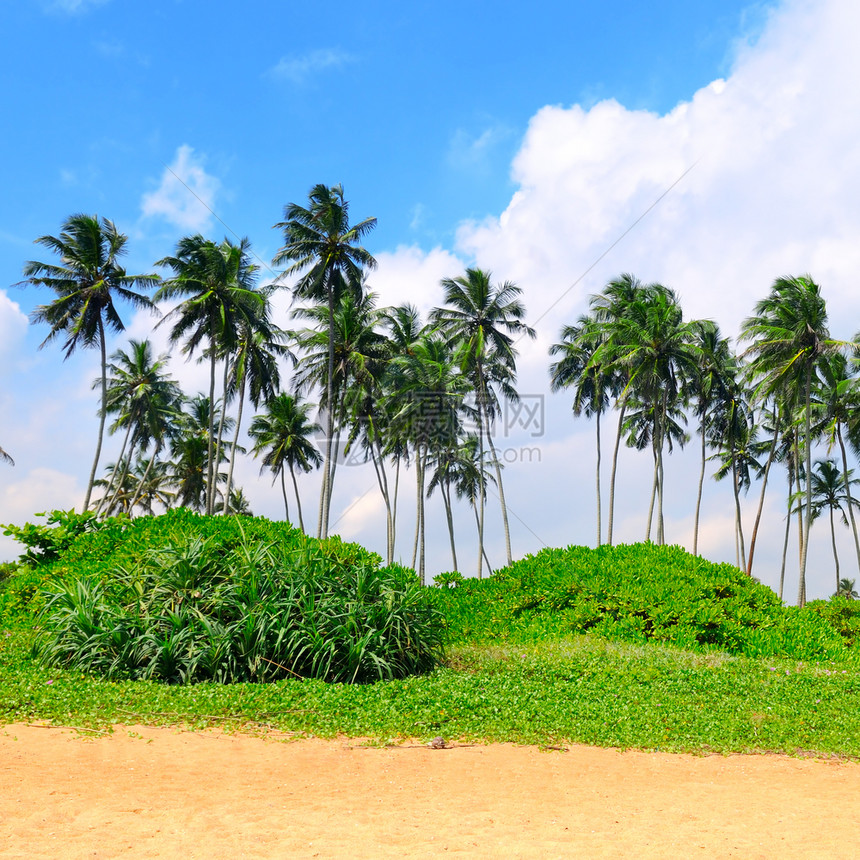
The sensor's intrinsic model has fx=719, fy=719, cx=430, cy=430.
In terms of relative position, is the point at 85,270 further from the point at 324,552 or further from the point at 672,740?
the point at 672,740

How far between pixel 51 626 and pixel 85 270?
27.8 meters

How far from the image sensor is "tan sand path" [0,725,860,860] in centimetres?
430

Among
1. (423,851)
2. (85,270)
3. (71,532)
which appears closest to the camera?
(423,851)

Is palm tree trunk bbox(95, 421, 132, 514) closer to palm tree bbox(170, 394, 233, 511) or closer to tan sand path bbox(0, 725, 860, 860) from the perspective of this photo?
palm tree bbox(170, 394, 233, 511)

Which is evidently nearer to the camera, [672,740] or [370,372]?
[672,740]

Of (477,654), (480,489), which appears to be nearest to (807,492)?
(480,489)

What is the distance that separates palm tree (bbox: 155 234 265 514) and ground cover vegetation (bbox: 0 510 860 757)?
18.6 metres

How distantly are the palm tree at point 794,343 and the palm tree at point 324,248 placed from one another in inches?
697

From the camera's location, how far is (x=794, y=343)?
1205 inches

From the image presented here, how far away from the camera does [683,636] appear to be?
12.9 m

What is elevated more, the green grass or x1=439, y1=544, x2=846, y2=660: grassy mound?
x1=439, y1=544, x2=846, y2=660: grassy mound

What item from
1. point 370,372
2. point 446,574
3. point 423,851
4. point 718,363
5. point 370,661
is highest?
point 718,363

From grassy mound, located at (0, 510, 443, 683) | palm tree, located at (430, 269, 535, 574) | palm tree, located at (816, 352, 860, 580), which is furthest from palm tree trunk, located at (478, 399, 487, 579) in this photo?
grassy mound, located at (0, 510, 443, 683)

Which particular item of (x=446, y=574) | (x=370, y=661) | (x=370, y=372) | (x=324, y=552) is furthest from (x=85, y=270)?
(x=370, y=661)
